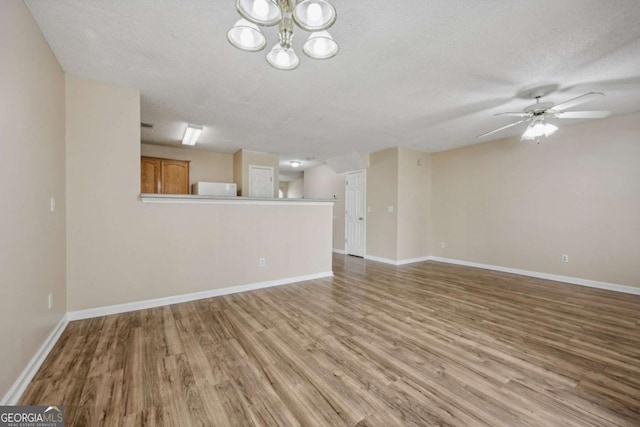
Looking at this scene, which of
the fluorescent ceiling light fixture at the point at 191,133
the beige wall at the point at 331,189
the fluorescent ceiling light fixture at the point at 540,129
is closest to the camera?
the fluorescent ceiling light fixture at the point at 540,129

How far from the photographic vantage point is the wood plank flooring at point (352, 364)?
1.47 metres

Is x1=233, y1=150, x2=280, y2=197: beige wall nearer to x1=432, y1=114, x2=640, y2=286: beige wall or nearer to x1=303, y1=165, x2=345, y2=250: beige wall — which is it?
x1=303, y1=165, x2=345, y2=250: beige wall

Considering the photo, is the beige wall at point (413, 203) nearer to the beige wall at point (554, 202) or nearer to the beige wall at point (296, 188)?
the beige wall at point (554, 202)

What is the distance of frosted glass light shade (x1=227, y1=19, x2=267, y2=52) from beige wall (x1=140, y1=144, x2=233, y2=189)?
4.88m

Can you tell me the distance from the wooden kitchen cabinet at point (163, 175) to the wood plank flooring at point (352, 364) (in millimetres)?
3248

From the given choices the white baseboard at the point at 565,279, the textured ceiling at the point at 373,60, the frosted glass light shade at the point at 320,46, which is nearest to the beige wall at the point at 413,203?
the white baseboard at the point at 565,279

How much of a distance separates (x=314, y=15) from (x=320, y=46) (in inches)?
11.9

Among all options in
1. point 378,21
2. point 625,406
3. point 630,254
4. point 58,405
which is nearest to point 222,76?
point 378,21

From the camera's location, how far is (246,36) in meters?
1.66

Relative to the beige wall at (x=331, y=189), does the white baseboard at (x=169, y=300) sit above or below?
below

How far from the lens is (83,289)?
270cm

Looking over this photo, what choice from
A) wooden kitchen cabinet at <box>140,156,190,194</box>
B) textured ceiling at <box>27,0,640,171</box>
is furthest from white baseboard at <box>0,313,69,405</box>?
wooden kitchen cabinet at <box>140,156,190,194</box>

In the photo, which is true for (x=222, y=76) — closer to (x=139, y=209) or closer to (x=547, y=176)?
(x=139, y=209)

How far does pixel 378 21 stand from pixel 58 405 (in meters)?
3.16
